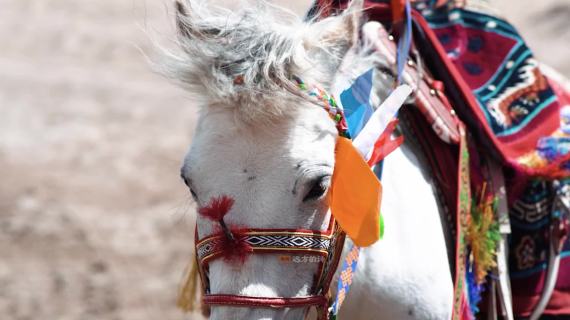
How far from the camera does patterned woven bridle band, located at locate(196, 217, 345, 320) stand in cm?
178

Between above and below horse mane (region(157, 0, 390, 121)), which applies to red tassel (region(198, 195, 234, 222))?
below

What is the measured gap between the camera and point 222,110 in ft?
6.28

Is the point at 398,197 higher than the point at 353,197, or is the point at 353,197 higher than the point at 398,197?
the point at 353,197

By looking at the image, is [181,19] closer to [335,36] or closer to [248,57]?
[248,57]

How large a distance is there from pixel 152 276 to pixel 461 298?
3326 millimetres

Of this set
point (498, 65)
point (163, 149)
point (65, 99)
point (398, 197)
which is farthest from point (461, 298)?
point (65, 99)

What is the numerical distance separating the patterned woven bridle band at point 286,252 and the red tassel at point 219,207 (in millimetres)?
43

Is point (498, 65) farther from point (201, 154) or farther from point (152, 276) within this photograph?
point (152, 276)

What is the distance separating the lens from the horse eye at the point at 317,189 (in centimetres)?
188

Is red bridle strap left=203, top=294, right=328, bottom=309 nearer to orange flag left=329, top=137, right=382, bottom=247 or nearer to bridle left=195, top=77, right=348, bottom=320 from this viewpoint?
bridle left=195, top=77, right=348, bottom=320

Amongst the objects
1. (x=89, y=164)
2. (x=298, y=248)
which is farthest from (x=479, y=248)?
(x=89, y=164)

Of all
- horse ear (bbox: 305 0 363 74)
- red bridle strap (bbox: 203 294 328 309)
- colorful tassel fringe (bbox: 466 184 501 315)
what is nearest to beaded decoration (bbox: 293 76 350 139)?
horse ear (bbox: 305 0 363 74)

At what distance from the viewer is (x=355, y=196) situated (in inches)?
74.8

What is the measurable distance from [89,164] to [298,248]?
16.6 feet
